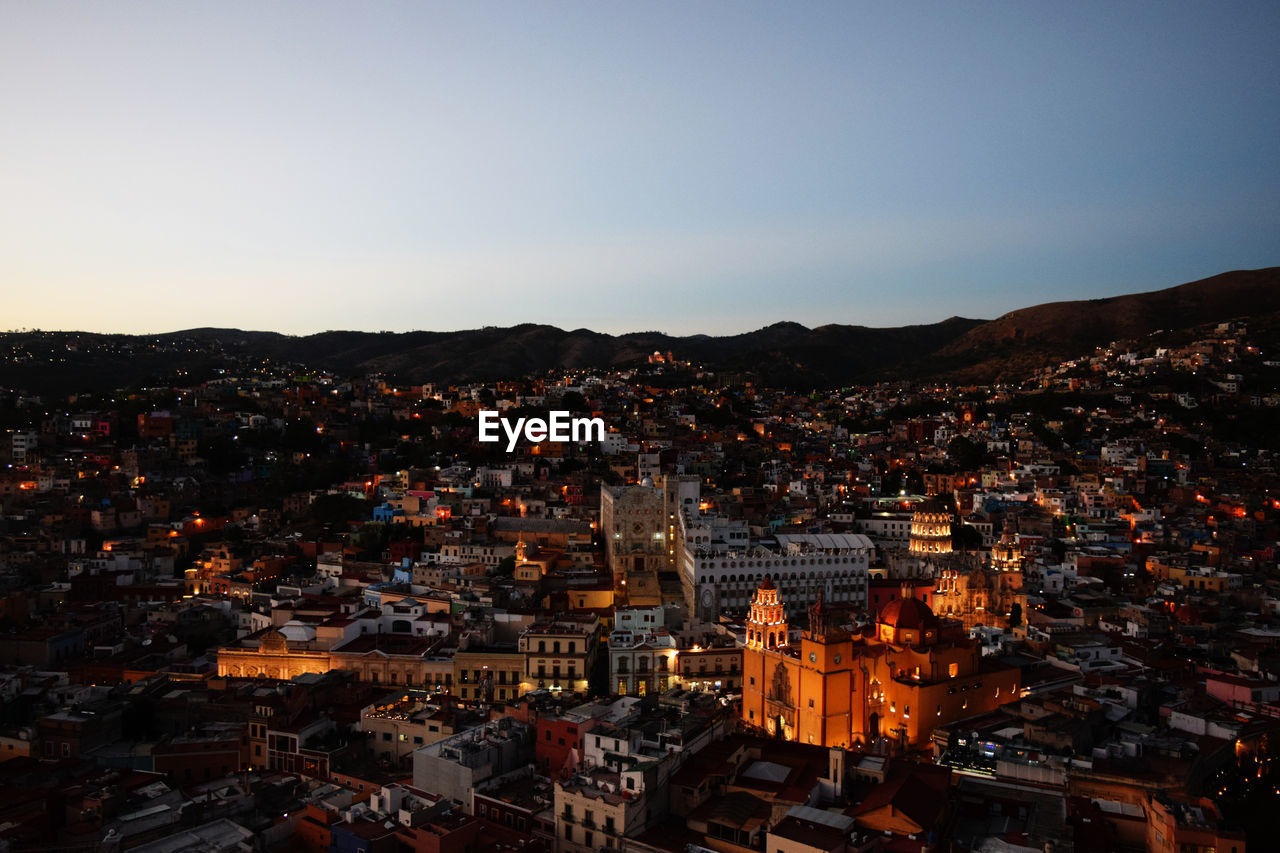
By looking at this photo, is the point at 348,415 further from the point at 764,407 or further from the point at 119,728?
the point at 119,728

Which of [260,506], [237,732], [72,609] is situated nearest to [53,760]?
[237,732]

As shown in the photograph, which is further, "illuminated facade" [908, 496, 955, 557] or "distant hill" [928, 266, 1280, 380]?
"distant hill" [928, 266, 1280, 380]

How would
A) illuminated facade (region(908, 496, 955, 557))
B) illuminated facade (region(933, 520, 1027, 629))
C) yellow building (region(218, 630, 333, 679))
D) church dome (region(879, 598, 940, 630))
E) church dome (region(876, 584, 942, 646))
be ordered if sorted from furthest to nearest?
illuminated facade (region(908, 496, 955, 557)), illuminated facade (region(933, 520, 1027, 629)), yellow building (region(218, 630, 333, 679)), church dome (region(879, 598, 940, 630)), church dome (region(876, 584, 942, 646))

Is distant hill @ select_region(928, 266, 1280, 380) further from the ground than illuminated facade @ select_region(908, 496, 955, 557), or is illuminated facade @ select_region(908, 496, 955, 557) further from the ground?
distant hill @ select_region(928, 266, 1280, 380)

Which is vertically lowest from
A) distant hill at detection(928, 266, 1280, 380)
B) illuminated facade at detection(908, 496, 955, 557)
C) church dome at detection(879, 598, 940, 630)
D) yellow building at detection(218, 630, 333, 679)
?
yellow building at detection(218, 630, 333, 679)

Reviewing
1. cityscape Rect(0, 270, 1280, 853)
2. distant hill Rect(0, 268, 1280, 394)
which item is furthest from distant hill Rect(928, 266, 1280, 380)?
cityscape Rect(0, 270, 1280, 853)

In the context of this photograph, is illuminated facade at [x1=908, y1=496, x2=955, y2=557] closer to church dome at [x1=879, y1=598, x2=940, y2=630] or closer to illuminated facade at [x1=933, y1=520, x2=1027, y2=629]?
illuminated facade at [x1=933, y1=520, x2=1027, y2=629]

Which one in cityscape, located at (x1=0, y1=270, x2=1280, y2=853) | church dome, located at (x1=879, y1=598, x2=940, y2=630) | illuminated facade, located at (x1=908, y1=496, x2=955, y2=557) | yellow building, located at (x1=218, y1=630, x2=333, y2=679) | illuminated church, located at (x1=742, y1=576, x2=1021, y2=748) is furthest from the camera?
illuminated facade, located at (x1=908, y1=496, x2=955, y2=557)
